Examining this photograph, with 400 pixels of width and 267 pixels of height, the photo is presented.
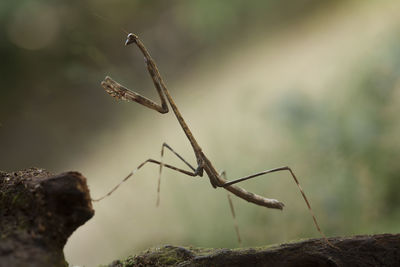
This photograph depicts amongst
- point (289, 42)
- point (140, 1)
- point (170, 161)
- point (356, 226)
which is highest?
point (140, 1)

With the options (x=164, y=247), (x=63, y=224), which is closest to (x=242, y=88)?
(x=164, y=247)

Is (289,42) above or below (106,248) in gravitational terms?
above

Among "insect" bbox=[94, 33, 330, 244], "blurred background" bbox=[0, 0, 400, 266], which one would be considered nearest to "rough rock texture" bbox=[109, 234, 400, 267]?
"insect" bbox=[94, 33, 330, 244]

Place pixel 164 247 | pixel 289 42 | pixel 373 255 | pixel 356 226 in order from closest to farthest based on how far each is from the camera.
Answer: pixel 373 255, pixel 164 247, pixel 356 226, pixel 289 42

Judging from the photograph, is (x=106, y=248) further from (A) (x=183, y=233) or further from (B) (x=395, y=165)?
(B) (x=395, y=165)

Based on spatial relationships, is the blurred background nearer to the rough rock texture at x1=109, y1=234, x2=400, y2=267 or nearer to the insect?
the insect

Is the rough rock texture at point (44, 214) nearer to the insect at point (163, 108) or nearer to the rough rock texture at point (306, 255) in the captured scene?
the rough rock texture at point (306, 255)

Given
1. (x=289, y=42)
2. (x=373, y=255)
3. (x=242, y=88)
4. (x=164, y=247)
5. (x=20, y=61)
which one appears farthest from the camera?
(x=289, y=42)

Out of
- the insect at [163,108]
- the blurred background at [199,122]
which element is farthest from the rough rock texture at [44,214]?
the blurred background at [199,122]
